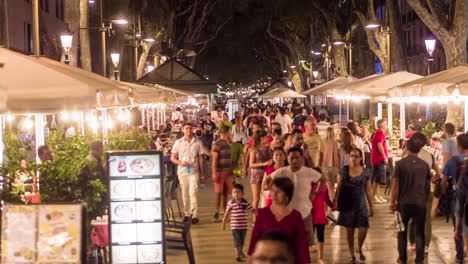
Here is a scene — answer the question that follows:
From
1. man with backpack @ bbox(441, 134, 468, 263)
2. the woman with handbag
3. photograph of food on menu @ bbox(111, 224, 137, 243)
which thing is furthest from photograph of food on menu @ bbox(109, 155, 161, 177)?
man with backpack @ bbox(441, 134, 468, 263)

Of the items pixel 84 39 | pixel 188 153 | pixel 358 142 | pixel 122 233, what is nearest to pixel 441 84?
pixel 358 142

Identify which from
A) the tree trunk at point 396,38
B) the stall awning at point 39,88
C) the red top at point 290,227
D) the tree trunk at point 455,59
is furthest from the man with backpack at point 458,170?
the tree trunk at point 396,38

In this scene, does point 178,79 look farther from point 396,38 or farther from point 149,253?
point 149,253

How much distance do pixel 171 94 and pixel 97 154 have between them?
11802 millimetres

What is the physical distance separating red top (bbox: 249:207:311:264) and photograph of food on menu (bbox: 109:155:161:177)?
281 cm

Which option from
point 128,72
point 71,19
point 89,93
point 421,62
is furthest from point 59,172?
point 421,62

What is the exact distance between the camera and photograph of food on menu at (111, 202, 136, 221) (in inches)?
400

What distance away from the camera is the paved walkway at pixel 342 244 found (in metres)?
12.6

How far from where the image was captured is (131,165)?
33.7 ft

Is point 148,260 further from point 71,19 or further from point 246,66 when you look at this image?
point 246,66

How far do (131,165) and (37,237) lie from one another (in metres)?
2.03

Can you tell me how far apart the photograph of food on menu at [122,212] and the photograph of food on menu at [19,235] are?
179 cm

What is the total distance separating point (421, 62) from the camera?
78.9 metres

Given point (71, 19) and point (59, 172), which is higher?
point (71, 19)
